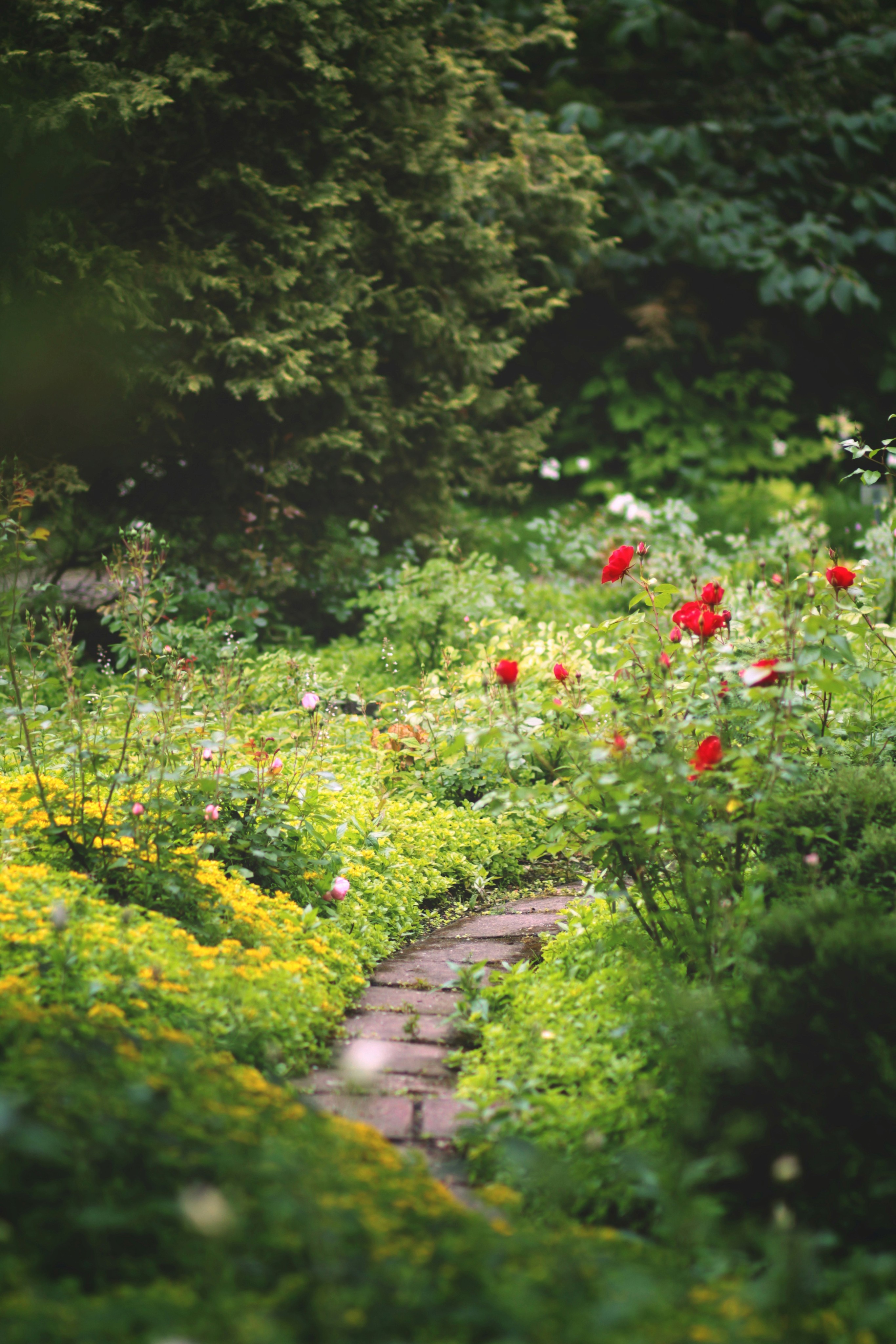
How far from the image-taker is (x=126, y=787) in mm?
3436

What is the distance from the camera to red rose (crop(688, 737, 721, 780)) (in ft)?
8.13

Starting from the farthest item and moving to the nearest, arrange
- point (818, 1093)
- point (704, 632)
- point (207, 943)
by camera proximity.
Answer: point (207, 943)
point (704, 632)
point (818, 1093)

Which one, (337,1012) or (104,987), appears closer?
(104,987)

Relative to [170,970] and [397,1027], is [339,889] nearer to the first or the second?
[397,1027]

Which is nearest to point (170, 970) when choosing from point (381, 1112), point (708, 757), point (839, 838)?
point (381, 1112)

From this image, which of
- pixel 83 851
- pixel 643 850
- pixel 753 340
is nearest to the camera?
pixel 643 850

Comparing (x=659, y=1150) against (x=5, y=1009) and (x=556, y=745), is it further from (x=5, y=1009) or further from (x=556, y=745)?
(x=556, y=745)

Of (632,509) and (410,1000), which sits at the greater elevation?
(632,509)

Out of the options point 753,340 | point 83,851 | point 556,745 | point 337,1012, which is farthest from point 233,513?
point 753,340

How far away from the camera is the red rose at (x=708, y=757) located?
2479 millimetres

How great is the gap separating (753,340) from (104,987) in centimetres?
1118

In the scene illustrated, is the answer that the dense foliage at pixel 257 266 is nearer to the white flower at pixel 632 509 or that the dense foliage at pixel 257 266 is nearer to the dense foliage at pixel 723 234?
the white flower at pixel 632 509

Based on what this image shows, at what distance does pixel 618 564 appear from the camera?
2729 millimetres

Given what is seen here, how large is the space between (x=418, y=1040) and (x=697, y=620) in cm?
154
